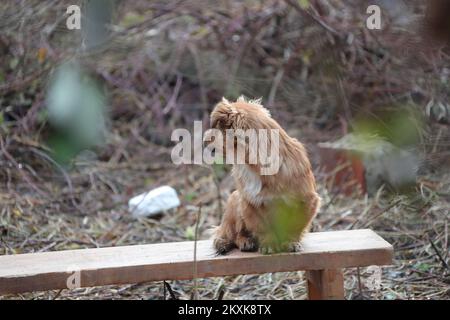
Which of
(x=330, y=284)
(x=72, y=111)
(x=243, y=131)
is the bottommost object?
(x=330, y=284)

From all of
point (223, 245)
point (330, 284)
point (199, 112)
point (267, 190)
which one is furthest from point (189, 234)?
point (199, 112)

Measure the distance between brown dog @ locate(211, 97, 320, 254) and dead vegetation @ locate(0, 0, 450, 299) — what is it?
519 millimetres

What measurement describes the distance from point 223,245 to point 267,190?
15.2 inches

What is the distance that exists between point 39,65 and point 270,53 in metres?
2.78

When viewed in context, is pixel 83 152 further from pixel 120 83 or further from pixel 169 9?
→ pixel 169 9

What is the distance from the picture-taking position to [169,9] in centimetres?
630

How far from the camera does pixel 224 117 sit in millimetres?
2793

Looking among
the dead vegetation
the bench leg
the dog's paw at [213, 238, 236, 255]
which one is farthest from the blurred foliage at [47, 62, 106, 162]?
the bench leg

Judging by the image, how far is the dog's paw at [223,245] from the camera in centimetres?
299

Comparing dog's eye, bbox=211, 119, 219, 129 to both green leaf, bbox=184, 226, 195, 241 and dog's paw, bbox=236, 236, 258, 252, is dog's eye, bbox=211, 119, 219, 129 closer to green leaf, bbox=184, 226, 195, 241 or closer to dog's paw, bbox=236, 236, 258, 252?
dog's paw, bbox=236, 236, 258, 252

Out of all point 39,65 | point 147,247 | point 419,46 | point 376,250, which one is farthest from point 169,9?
point 419,46

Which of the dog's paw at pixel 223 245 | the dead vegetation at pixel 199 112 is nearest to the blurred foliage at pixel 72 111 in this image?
the dead vegetation at pixel 199 112

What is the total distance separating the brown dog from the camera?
2807mm

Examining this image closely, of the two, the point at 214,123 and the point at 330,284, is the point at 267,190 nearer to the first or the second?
the point at 214,123
